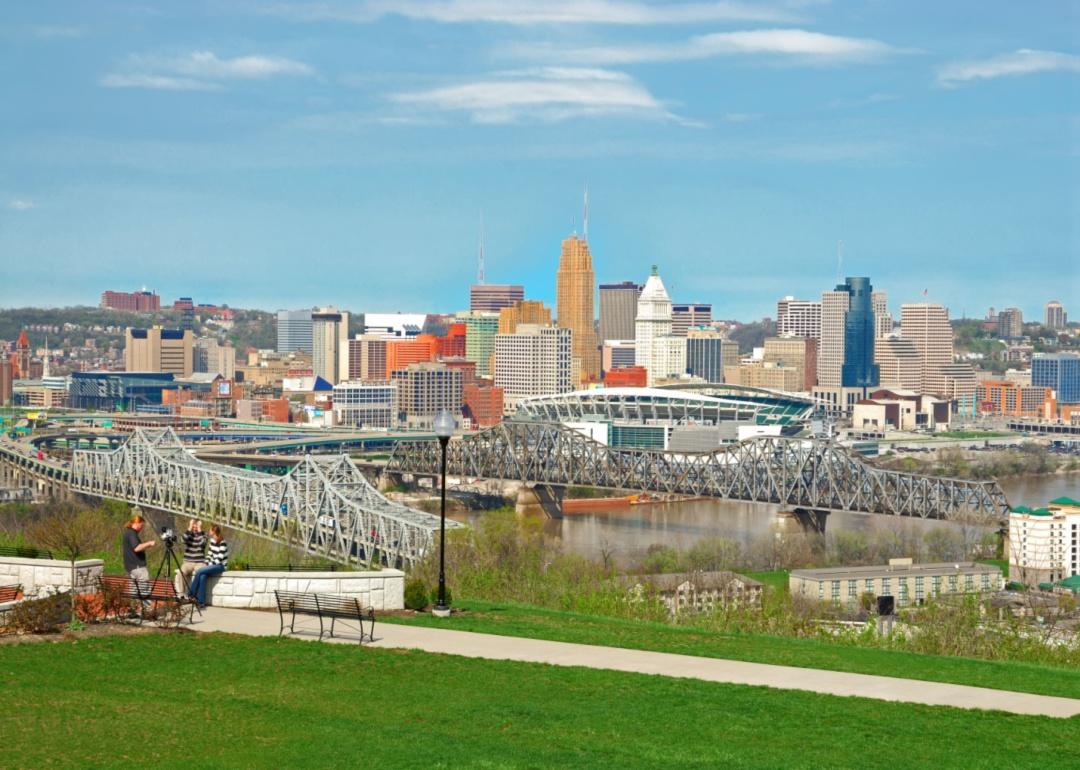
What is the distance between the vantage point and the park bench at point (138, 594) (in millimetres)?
19328

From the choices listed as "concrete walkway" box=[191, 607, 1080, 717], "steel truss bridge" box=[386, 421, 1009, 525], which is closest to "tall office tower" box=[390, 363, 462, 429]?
"steel truss bridge" box=[386, 421, 1009, 525]

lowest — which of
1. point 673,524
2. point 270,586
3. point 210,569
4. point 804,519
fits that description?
point 673,524

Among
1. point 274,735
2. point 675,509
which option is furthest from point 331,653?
point 675,509

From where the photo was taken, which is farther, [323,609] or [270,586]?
[270,586]

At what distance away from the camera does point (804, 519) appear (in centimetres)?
8650

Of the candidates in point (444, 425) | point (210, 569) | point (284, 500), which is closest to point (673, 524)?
point (284, 500)

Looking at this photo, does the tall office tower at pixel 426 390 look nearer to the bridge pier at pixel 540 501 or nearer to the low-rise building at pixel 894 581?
the bridge pier at pixel 540 501

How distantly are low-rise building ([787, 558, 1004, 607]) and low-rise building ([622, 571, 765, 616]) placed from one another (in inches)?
82.3

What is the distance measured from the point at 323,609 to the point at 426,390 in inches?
6856

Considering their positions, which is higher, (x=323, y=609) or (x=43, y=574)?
(x=43, y=574)

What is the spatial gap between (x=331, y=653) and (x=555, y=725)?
12.4 ft

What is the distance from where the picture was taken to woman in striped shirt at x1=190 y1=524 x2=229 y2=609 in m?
20.7

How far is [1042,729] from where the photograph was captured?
1554 cm

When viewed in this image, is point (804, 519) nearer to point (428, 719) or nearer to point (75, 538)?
point (75, 538)
